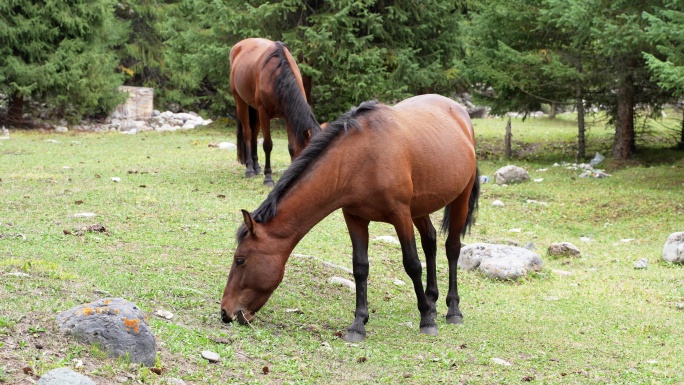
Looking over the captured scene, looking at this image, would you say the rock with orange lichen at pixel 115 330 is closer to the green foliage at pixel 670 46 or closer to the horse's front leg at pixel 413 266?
the horse's front leg at pixel 413 266

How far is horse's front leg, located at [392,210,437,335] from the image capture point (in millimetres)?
5407

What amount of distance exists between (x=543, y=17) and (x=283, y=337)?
11905 millimetres

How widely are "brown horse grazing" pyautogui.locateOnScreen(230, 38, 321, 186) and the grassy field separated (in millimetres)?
719

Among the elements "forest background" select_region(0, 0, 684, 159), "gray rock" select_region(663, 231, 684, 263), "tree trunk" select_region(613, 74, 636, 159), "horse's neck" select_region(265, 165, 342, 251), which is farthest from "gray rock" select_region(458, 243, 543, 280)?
"tree trunk" select_region(613, 74, 636, 159)

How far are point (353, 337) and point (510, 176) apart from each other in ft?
29.3

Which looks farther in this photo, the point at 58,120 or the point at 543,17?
the point at 58,120

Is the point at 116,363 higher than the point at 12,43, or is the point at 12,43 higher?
the point at 12,43

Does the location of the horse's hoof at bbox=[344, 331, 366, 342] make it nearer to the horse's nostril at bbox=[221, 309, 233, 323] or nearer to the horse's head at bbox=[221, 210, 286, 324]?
the horse's head at bbox=[221, 210, 286, 324]

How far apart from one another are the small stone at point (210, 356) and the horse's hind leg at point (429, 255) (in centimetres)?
217

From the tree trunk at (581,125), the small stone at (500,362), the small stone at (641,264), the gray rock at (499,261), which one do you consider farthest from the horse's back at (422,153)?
the tree trunk at (581,125)

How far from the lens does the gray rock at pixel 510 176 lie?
44.9 ft

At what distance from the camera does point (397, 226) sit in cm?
541

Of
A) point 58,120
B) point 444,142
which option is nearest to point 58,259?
point 444,142

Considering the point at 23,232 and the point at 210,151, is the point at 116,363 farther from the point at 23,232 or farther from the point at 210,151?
the point at 210,151
